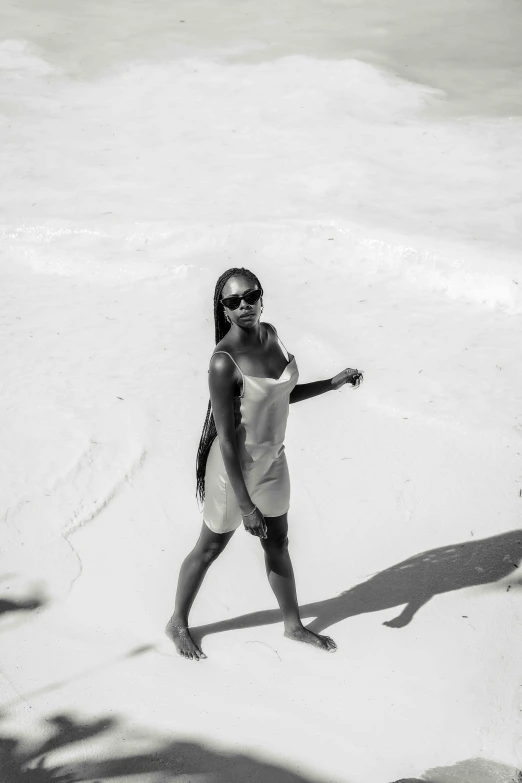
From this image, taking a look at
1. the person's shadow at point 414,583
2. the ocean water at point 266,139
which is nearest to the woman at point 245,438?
the person's shadow at point 414,583

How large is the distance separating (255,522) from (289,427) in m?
2.20

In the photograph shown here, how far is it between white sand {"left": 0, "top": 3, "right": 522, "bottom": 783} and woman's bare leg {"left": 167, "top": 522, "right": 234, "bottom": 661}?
8cm

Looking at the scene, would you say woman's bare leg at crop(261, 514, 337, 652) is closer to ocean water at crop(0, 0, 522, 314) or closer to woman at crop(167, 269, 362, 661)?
woman at crop(167, 269, 362, 661)

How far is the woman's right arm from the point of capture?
311cm

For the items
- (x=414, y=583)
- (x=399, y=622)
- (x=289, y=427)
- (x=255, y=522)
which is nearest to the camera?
(x=255, y=522)

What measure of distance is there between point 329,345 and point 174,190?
2617mm

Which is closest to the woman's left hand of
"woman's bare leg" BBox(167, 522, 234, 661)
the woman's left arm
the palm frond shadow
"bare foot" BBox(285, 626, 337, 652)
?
the woman's left arm

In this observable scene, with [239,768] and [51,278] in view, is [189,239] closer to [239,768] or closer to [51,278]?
[51,278]

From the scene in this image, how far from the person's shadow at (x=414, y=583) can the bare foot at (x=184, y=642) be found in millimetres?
112

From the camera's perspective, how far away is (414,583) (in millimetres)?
4145

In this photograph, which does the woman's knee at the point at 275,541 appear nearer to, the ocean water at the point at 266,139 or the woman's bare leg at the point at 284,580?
the woman's bare leg at the point at 284,580

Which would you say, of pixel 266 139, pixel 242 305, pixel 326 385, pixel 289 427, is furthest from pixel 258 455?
pixel 266 139

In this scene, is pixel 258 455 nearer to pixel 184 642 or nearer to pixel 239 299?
pixel 239 299

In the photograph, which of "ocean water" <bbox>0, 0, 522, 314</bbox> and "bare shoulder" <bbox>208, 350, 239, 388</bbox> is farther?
"ocean water" <bbox>0, 0, 522, 314</bbox>
